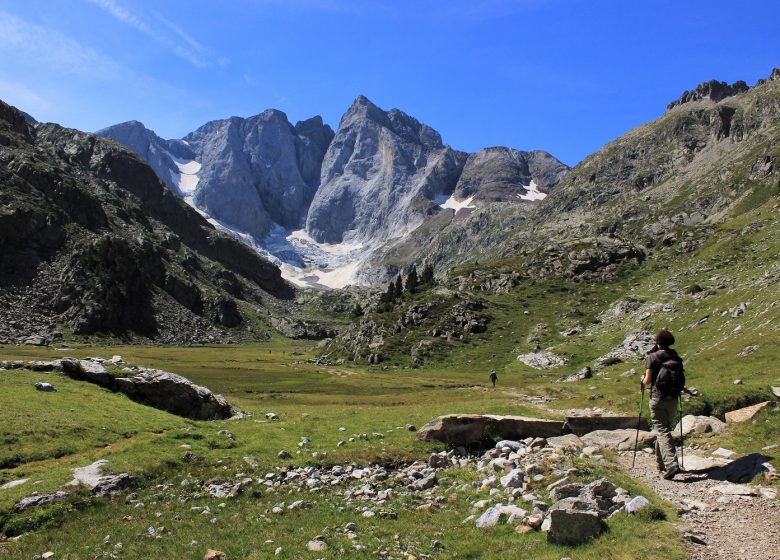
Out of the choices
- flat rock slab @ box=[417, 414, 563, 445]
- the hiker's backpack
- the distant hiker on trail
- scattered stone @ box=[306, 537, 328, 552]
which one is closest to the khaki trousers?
the distant hiker on trail

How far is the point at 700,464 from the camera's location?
19172 mm

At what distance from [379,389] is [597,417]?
71264 millimetres

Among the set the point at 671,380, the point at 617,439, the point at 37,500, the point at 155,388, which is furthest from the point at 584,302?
the point at 37,500

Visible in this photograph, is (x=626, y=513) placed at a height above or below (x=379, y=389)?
above

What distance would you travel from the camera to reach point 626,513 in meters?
14.8

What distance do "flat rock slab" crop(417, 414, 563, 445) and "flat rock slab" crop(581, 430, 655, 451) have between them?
2162 mm

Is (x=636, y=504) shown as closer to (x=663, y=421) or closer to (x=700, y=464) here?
(x=663, y=421)

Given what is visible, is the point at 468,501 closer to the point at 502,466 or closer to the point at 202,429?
the point at 502,466

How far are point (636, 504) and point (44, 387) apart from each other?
114 ft

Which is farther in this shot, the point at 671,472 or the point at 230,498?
the point at 230,498

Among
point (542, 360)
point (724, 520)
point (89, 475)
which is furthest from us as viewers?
point (542, 360)

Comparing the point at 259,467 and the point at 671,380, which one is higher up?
the point at 671,380

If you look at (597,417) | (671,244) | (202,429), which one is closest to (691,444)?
(597,417)

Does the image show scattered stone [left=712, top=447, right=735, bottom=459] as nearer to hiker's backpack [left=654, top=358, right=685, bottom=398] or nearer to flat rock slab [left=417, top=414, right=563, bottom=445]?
hiker's backpack [left=654, top=358, right=685, bottom=398]
